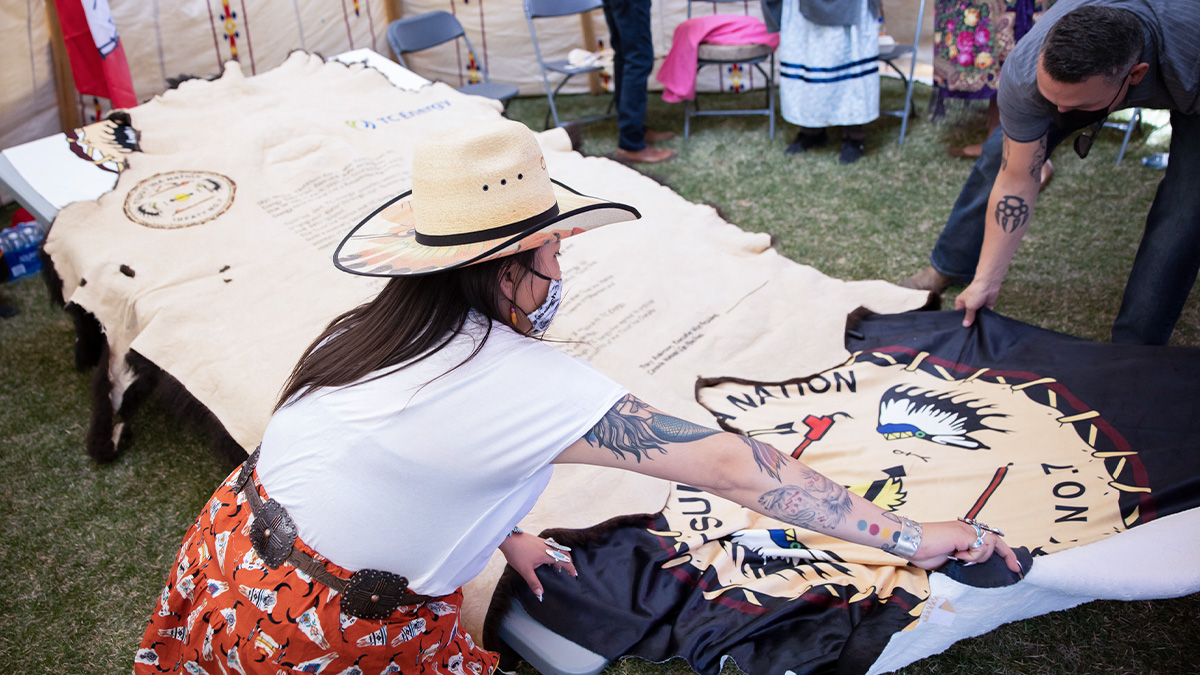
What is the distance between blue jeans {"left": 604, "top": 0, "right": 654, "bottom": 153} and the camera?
426 centimetres

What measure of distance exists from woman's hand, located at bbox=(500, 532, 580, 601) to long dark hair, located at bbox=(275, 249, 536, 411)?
604mm

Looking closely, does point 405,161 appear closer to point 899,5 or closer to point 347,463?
point 347,463

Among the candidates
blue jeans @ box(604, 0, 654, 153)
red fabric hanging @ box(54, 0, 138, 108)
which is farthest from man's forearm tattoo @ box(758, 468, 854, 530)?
red fabric hanging @ box(54, 0, 138, 108)

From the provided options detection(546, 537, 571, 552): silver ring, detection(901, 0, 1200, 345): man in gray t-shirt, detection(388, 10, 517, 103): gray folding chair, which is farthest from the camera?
detection(388, 10, 517, 103): gray folding chair

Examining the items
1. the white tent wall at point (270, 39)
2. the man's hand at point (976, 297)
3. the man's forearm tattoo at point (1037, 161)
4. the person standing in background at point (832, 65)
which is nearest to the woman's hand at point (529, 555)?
the man's hand at point (976, 297)

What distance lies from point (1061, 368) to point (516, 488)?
5.24 feet

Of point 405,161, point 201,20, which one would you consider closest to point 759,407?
point 405,161

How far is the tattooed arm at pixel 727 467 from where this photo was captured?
3.78 ft

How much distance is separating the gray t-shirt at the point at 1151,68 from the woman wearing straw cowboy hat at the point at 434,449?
1.41 m

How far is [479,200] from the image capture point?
116cm

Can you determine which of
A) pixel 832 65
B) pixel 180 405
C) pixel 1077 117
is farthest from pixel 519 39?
pixel 1077 117

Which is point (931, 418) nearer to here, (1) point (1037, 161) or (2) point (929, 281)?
(1) point (1037, 161)

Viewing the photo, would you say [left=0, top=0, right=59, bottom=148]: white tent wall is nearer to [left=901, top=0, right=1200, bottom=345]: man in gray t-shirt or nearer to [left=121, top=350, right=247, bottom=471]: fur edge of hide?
[left=121, top=350, right=247, bottom=471]: fur edge of hide

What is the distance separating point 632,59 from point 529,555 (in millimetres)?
3326
